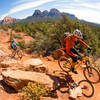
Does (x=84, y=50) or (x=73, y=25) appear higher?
(x=73, y=25)

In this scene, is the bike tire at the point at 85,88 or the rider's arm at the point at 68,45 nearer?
the bike tire at the point at 85,88

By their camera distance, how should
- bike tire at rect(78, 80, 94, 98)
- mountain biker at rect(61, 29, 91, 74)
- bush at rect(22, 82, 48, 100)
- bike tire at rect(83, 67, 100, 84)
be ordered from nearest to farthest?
1. bush at rect(22, 82, 48, 100)
2. bike tire at rect(83, 67, 100, 84)
3. mountain biker at rect(61, 29, 91, 74)
4. bike tire at rect(78, 80, 94, 98)

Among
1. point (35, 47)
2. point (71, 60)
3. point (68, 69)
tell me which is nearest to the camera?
point (71, 60)

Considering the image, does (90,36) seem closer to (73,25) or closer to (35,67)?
(73,25)

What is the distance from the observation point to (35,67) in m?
5.93

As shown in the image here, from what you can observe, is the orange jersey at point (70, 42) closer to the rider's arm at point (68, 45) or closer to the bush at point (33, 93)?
the rider's arm at point (68, 45)

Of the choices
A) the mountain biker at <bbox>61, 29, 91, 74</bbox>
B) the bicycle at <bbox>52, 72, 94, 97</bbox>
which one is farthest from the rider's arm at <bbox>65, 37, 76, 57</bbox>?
the bicycle at <bbox>52, 72, 94, 97</bbox>

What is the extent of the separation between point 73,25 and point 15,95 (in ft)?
33.9

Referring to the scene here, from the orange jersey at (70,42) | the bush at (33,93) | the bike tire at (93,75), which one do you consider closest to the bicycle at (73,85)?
the bike tire at (93,75)

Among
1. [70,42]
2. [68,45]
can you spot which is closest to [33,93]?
[68,45]

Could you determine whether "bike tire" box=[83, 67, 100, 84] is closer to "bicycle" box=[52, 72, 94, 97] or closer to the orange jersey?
"bicycle" box=[52, 72, 94, 97]

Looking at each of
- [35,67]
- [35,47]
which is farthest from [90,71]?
[35,47]

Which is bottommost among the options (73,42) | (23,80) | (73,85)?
(73,85)

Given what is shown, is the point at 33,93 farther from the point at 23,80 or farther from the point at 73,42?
the point at 73,42
